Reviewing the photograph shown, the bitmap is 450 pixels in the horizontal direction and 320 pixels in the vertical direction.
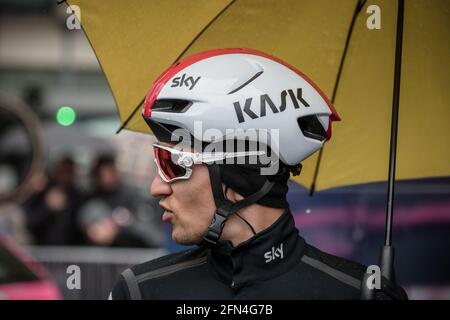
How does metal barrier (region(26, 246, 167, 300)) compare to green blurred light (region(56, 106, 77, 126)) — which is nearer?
metal barrier (region(26, 246, 167, 300))

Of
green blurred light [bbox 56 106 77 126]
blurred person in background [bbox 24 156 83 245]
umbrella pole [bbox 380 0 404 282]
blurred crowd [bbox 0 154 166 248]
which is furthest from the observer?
green blurred light [bbox 56 106 77 126]

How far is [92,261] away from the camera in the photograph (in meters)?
9.55

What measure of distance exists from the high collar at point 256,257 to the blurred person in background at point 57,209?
6.89 meters

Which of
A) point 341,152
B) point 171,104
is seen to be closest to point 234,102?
point 171,104

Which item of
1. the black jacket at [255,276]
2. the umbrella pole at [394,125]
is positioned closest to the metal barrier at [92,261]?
the umbrella pole at [394,125]

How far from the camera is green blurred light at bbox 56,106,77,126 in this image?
38.8 ft

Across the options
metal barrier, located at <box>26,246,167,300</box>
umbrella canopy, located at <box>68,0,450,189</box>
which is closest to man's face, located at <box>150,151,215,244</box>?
umbrella canopy, located at <box>68,0,450,189</box>

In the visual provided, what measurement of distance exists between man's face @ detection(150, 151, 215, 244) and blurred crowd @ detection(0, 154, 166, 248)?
21.6 ft

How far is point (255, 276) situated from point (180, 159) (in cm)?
51

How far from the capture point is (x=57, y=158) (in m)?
11.0

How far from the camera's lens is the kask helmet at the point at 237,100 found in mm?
3393

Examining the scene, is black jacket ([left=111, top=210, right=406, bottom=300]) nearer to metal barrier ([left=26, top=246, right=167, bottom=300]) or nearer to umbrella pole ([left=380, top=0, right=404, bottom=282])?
umbrella pole ([left=380, top=0, right=404, bottom=282])
